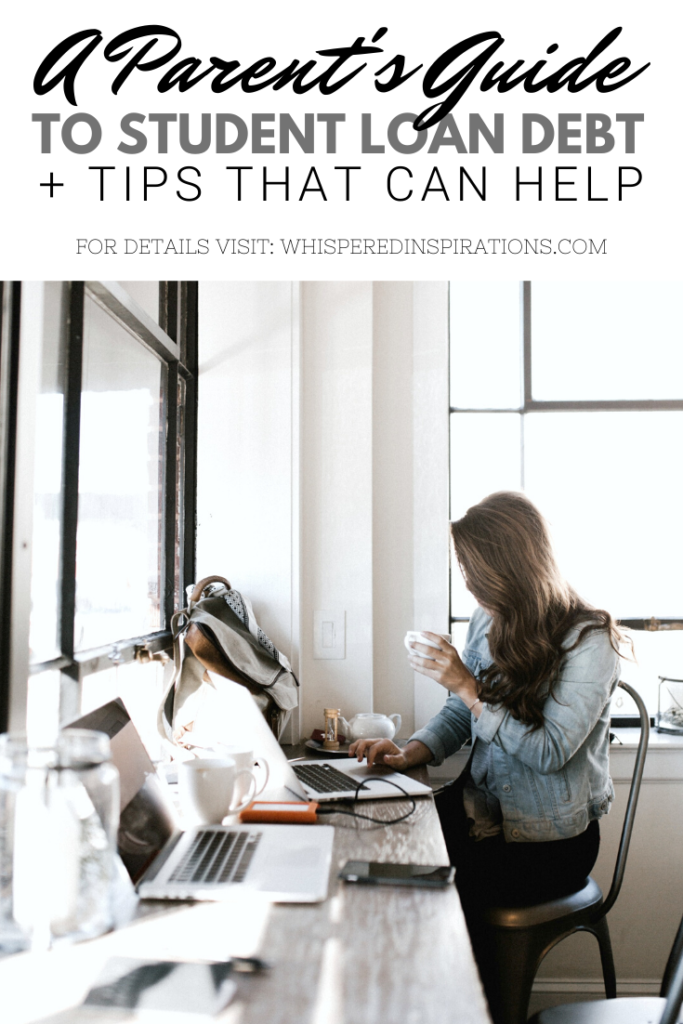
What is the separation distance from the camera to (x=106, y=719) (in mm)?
1046

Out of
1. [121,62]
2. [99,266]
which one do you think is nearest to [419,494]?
[99,266]

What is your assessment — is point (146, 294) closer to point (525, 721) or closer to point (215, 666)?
point (215, 666)

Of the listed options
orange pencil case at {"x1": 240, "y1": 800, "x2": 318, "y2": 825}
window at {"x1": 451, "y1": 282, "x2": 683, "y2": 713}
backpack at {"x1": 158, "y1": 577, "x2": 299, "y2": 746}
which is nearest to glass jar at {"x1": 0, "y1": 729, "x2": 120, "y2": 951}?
orange pencil case at {"x1": 240, "y1": 800, "x2": 318, "y2": 825}

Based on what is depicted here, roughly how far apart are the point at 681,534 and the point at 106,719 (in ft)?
6.33

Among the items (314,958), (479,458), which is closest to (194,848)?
(314,958)

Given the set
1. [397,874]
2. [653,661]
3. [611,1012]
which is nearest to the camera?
[397,874]

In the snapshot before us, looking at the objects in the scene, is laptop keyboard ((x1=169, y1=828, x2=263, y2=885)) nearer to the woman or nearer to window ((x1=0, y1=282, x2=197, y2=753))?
window ((x1=0, y1=282, x2=197, y2=753))

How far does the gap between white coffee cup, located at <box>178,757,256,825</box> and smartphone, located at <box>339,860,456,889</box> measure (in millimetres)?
212

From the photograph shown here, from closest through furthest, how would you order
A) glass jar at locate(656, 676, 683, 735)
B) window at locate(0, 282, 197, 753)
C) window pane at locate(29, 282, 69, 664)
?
1. window at locate(0, 282, 197, 753)
2. window pane at locate(29, 282, 69, 664)
3. glass jar at locate(656, 676, 683, 735)

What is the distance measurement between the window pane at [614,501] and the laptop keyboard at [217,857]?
1576 mm

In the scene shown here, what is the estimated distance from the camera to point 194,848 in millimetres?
1004

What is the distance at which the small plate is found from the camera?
71.1 inches

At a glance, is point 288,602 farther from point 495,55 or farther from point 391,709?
point 495,55

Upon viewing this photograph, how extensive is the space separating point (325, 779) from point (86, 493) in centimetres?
68
